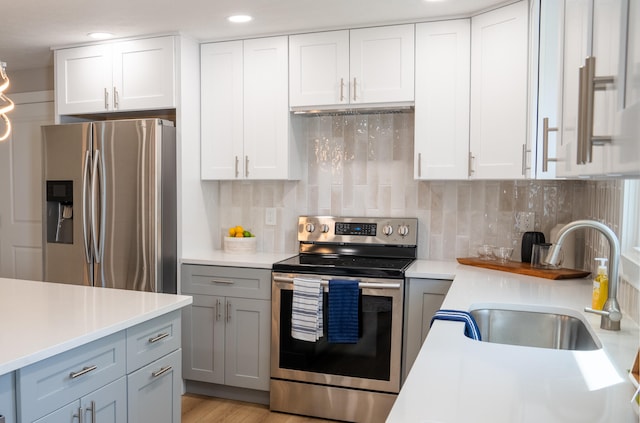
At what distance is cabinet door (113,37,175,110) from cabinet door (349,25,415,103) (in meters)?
1.17

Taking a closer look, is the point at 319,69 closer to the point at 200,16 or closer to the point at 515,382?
the point at 200,16

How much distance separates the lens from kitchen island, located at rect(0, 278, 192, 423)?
1.48 metres

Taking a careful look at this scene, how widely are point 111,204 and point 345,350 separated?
173cm

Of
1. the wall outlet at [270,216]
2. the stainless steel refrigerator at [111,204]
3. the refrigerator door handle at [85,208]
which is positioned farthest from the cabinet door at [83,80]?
the wall outlet at [270,216]

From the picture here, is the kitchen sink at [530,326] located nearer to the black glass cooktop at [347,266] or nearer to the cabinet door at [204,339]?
the black glass cooktop at [347,266]

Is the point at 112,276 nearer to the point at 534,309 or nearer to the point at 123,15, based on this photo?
the point at 123,15

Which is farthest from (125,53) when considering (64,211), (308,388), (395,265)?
(308,388)

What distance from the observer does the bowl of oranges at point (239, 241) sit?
139 inches

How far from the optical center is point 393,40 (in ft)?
10.1

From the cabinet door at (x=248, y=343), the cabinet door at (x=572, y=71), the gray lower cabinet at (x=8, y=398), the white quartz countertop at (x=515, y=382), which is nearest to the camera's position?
the cabinet door at (x=572, y=71)

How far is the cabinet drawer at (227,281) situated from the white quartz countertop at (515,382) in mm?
1604

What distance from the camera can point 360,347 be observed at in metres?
2.93

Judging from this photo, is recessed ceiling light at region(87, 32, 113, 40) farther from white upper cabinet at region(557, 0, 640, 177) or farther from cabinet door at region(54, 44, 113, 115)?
white upper cabinet at region(557, 0, 640, 177)

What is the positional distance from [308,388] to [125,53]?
8.02ft
